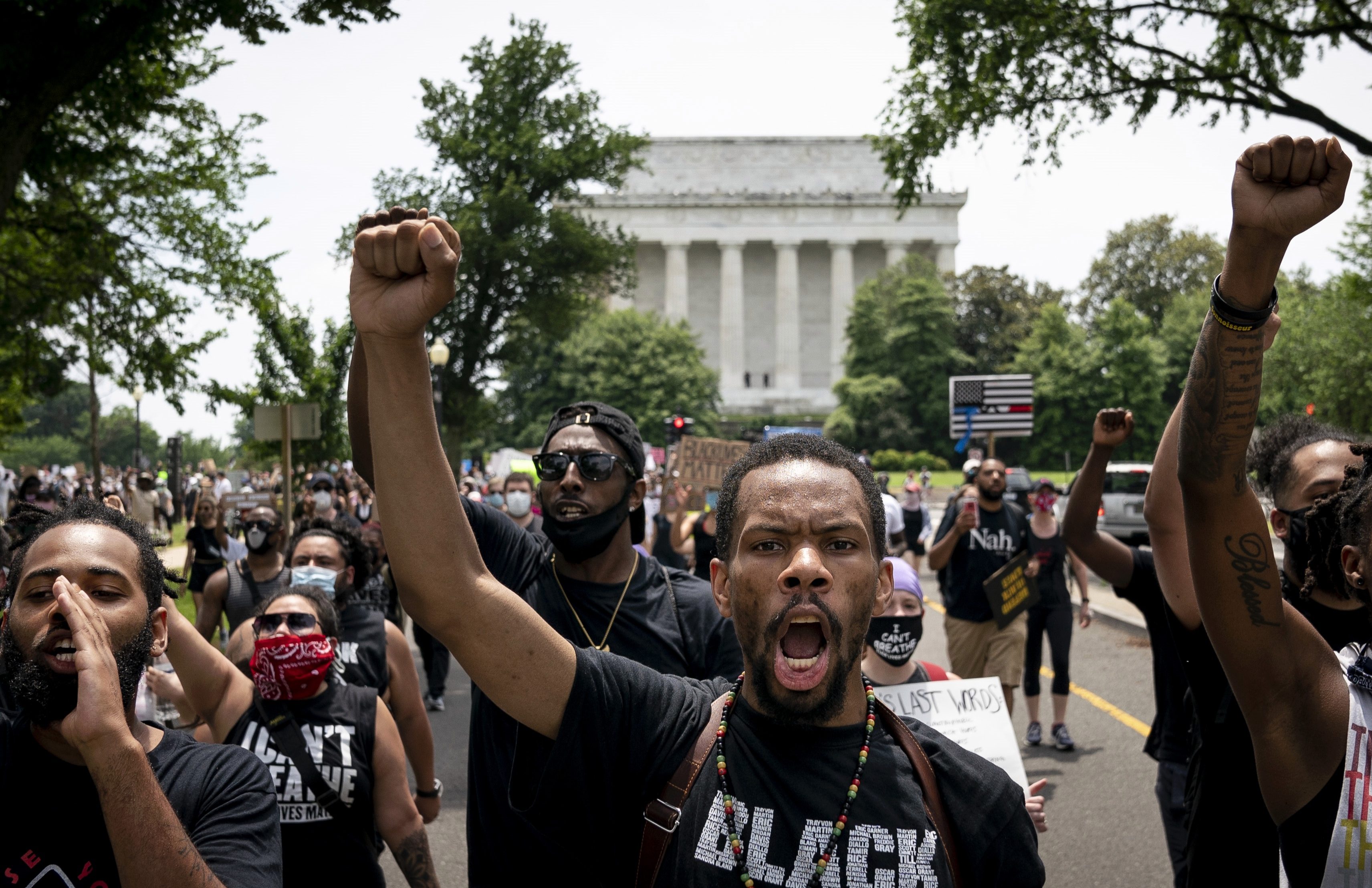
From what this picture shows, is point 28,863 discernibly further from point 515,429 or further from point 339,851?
point 515,429

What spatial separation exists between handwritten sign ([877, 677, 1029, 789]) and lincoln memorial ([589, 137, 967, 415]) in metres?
84.3

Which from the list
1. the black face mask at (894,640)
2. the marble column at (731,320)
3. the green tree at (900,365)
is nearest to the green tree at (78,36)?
the black face mask at (894,640)

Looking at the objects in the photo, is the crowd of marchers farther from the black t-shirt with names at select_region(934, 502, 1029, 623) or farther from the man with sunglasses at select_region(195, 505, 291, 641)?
the black t-shirt with names at select_region(934, 502, 1029, 623)

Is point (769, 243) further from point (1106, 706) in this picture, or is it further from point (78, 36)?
point (1106, 706)

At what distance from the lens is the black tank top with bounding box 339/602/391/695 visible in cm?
485

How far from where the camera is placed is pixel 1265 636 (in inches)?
92.0

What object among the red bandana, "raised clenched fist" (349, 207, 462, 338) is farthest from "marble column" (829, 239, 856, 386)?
"raised clenched fist" (349, 207, 462, 338)

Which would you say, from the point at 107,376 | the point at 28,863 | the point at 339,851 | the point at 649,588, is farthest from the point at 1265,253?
the point at 107,376

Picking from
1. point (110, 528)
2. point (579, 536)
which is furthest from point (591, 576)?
point (110, 528)

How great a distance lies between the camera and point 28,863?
2363 millimetres

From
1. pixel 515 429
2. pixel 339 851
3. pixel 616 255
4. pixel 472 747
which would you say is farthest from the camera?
pixel 515 429

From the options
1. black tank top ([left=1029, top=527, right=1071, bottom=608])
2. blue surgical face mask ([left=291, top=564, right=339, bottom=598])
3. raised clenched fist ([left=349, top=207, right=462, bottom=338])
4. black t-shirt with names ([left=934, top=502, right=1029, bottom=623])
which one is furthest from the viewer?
black tank top ([left=1029, top=527, right=1071, bottom=608])

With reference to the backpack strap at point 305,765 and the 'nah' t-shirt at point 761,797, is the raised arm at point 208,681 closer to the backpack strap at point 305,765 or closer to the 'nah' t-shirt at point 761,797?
the backpack strap at point 305,765

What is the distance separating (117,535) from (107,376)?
16753mm
